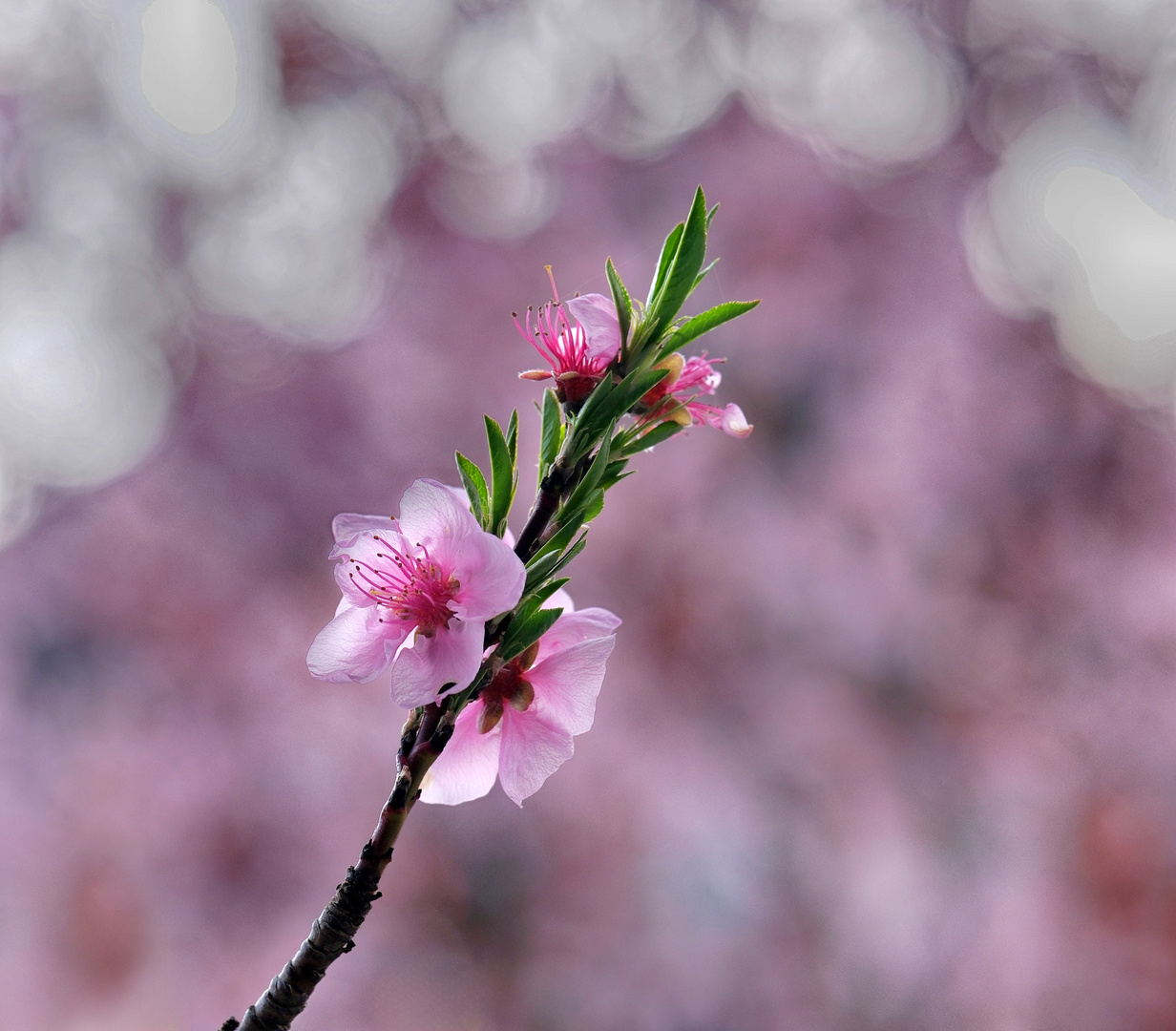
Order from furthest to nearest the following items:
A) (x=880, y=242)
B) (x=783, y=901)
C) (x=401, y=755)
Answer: (x=880, y=242) < (x=783, y=901) < (x=401, y=755)

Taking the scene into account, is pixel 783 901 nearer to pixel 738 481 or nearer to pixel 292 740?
pixel 738 481

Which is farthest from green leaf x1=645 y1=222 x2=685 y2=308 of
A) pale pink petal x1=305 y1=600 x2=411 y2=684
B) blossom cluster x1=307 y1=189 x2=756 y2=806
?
pale pink petal x1=305 y1=600 x2=411 y2=684

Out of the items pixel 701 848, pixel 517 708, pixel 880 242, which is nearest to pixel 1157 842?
pixel 701 848

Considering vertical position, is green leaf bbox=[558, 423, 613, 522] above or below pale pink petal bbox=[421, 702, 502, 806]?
above

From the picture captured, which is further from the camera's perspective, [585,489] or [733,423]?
[733,423]

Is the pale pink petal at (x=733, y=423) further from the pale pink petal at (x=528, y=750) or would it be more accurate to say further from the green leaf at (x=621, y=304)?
the pale pink petal at (x=528, y=750)

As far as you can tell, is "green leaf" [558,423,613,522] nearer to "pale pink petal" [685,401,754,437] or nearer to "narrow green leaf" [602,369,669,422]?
"narrow green leaf" [602,369,669,422]

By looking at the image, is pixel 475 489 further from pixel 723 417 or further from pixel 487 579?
pixel 723 417

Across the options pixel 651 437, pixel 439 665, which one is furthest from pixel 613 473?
pixel 439 665
